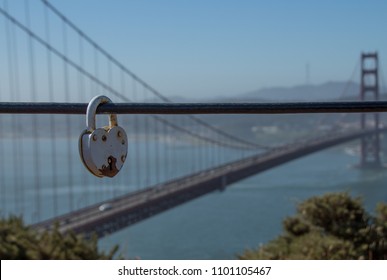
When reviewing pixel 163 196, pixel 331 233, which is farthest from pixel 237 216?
pixel 331 233

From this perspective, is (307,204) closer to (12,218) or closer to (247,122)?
(12,218)

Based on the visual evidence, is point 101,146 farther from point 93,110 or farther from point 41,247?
point 41,247

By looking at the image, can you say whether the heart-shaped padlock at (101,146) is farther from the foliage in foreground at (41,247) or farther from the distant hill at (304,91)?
the distant hill at (304,91)

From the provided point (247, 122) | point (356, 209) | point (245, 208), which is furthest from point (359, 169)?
point (356, 209)

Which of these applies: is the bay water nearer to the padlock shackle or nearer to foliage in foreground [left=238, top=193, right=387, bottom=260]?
foliage in foreground [left=238, top=193, right=387, bottom=260]

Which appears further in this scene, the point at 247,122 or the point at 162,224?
the point at 247,122

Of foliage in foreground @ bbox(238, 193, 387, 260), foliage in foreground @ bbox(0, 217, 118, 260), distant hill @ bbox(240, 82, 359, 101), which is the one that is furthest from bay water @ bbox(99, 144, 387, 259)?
distant hill @ bbox(240, 82, 359, 101)
